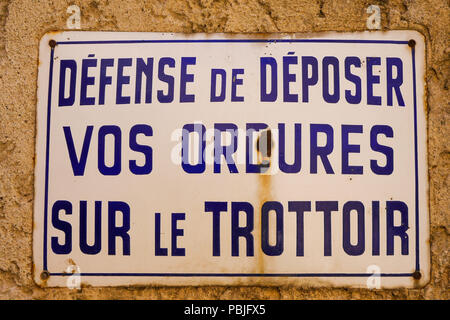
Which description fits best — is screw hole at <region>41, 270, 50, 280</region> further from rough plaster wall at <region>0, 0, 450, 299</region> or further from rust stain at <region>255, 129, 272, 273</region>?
rust stain at <region>255, 129, 272, 273</region>

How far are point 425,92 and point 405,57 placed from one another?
4.7 inches

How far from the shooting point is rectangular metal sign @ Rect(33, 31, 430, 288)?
0.98 metres

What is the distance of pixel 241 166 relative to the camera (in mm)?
989

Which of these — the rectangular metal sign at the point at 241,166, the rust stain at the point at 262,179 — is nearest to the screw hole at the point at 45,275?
the rectangular metal sign at the point at 241,166

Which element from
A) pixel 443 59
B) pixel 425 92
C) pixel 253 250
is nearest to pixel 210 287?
pixel 253 250

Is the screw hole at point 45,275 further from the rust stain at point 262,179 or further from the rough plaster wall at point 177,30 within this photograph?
the rust stain at point 262,179

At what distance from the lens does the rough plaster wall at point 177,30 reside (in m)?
0.99

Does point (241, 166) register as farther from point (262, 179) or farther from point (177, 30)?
point (177, 30)

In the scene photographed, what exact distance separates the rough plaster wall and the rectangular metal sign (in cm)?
3

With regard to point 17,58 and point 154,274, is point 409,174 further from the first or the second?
point 17,58

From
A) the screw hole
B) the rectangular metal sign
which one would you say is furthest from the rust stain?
the screw hole

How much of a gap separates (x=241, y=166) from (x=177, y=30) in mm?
454

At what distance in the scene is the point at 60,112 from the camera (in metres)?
1.03

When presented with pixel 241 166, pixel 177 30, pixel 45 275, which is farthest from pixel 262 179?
pixel 45 275
